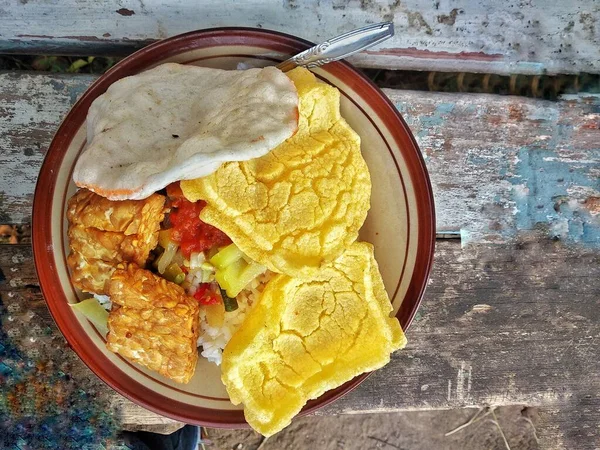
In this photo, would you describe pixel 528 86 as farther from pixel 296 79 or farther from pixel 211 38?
pixel 211 38

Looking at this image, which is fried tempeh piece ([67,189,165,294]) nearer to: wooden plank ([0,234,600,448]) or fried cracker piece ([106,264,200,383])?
fried cracker piece ([106,264,200,383])

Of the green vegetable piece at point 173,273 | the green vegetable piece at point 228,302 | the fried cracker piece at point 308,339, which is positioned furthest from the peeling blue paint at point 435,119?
the green vegetable piece at point 173,273

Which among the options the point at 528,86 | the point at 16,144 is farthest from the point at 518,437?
the point at 16,144

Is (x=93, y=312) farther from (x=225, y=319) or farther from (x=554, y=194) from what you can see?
(x=554, y=194)

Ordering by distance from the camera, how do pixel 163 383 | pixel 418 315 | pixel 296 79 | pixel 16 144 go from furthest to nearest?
pixel 418 315 → pixel 16 144 → pixel 163 383 → pixel 296 79

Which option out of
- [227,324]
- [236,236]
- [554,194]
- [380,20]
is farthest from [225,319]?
[554,194]

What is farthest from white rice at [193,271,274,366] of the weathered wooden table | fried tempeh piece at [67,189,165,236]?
the weathered wooden table

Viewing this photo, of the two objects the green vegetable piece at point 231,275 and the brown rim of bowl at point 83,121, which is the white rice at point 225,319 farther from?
the brown rim of bowl at point 83,121

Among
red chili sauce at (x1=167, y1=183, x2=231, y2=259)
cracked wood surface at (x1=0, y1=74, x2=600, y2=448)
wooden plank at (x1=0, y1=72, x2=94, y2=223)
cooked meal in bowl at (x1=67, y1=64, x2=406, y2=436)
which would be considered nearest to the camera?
cooked meal in bowl at (x1=67, y1=64, x2=406, y2=436)
